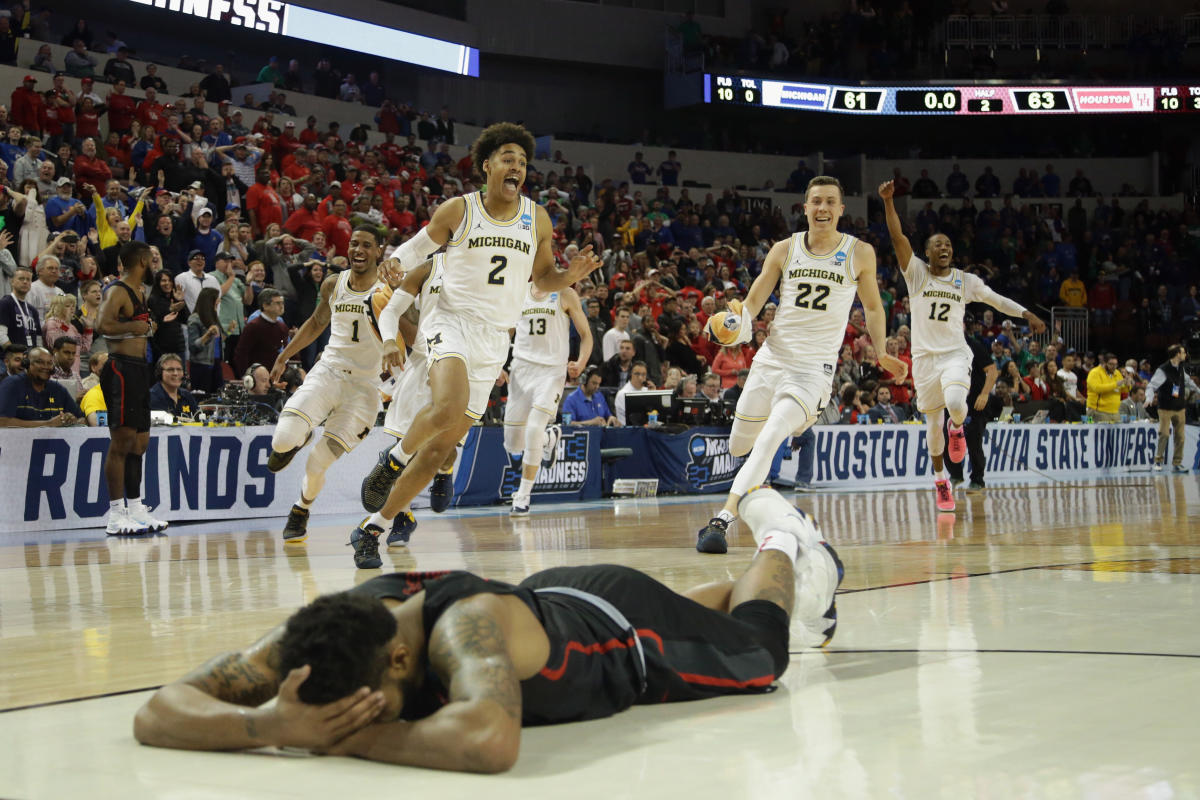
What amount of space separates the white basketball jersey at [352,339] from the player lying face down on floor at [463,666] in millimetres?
6049

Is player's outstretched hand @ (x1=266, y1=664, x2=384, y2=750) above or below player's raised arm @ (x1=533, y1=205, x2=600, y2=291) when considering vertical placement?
below

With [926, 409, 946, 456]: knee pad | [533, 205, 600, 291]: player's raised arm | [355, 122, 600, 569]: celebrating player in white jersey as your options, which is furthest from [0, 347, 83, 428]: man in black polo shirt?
[926, 409, 946, 456]: knee pad

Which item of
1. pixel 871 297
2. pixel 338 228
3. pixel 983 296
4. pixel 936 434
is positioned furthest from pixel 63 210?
pixel 983 296

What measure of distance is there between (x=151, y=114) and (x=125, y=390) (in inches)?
373

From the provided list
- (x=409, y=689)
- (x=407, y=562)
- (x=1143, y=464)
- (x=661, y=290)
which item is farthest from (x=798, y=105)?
(x=409, y=689)

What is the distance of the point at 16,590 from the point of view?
635cm

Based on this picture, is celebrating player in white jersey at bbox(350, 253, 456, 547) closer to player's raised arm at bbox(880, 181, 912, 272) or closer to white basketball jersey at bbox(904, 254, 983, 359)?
player's raised arm at bbox(880, 181, 912, 272)

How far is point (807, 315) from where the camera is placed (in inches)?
339

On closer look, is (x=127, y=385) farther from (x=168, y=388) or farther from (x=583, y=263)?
(x=583, y=263)

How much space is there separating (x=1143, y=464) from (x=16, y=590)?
22981 mm

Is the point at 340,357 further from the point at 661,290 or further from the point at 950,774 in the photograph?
the point at 661,290

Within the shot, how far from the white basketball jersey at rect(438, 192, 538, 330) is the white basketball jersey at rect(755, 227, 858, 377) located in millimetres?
2165

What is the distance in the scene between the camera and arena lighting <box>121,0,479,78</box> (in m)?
23.6

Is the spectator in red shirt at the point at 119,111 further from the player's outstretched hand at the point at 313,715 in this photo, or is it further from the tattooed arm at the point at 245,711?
the player's outstretched hand at the point at 313,715
